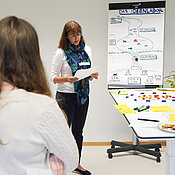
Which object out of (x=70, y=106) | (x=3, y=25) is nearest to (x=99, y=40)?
(x=70, y=106)

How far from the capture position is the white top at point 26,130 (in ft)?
2.77

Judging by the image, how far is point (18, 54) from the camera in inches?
33.9

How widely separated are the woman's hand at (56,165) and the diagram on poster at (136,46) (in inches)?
95.1

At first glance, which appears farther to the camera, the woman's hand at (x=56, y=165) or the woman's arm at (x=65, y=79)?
the woman's arm at (x=65, y=79)

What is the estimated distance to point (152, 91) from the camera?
2.83m

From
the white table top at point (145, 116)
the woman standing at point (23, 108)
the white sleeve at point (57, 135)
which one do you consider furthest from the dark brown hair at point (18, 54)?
the white table top at point (145, 116)

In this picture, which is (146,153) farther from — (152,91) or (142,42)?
(142,42)

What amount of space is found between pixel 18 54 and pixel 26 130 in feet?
0.83

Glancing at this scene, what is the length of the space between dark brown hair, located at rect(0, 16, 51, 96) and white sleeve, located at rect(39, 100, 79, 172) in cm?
11

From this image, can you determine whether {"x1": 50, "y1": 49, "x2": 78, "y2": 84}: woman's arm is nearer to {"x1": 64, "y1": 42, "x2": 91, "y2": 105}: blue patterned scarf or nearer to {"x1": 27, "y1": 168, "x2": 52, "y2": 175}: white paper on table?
{"x1": 64, "y1": 42, "x2": 91, "y2": 105}: blue patterned scarf

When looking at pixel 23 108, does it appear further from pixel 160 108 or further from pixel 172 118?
pixel 160 108

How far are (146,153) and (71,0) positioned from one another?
2183mm

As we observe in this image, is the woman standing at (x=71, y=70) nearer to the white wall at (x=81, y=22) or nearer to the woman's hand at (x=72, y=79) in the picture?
the woman's hand at (x=72, y=79)

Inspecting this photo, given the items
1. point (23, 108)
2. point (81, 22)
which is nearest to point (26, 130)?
point (23, 108)
